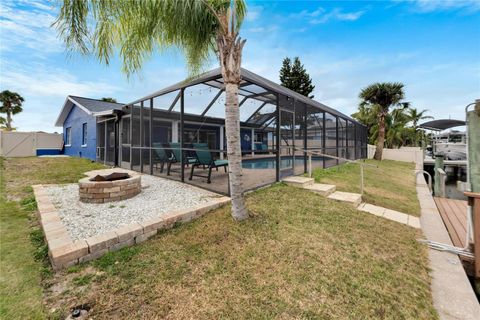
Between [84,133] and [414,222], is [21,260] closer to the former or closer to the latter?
[414,222]

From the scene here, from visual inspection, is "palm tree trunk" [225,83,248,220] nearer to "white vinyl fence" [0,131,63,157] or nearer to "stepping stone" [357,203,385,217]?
"stepping stone" [357,203,385,217]

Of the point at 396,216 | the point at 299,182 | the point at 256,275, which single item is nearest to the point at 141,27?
the point at 256,275

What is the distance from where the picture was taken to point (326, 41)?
10227mm

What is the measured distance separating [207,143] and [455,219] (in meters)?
7.56

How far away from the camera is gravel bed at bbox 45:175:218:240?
332 cm

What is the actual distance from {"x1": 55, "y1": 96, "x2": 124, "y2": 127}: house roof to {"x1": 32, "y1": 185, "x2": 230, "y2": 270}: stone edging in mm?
10360

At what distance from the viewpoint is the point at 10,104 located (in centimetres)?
2280

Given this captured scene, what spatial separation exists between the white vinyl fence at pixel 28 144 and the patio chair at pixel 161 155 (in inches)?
671

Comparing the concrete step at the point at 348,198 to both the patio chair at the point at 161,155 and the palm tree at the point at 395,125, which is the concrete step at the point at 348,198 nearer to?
the patio chair at the point at 161,155

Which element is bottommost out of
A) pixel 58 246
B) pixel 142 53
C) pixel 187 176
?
pixel 58 246

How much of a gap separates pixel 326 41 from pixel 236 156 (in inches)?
394

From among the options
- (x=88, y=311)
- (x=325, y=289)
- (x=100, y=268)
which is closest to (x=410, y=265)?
(x=325, y=289)

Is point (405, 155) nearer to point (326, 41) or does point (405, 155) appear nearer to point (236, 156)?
point (326, 41)

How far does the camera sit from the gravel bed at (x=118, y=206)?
3320mm
